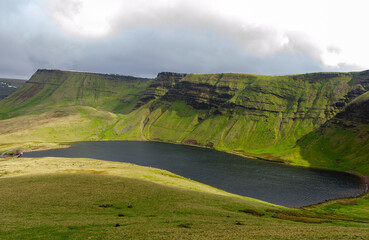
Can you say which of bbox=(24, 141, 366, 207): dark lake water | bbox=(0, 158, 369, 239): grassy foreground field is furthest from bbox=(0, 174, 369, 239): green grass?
bbox=(24, 141, 366, 207): dark lake water

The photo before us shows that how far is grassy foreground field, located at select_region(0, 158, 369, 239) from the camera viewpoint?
33.1 meters

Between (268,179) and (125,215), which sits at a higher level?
(125,215)

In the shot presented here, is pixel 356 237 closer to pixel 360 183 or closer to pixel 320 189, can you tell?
pixel 320 189

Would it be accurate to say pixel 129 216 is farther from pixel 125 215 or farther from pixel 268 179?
pixel 268 179

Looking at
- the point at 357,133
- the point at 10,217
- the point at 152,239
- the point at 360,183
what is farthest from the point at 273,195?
the point at 357,133

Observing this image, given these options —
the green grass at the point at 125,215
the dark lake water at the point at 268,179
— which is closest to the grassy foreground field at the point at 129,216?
the green grass at the point at 125,215

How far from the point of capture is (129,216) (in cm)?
4525

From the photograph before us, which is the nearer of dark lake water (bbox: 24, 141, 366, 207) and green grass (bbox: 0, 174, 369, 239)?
green grass (bbox: 0, 174, 369, 239)

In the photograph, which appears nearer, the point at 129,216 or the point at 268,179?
the point at 129,216

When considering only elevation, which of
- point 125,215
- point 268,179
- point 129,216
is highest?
point 129,216

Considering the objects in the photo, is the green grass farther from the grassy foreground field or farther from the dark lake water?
the dark lake water

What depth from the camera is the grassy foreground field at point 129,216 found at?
3309cm

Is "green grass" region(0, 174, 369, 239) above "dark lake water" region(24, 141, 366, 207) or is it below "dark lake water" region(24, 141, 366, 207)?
above

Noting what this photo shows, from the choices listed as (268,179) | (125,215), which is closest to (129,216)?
(125,215)
